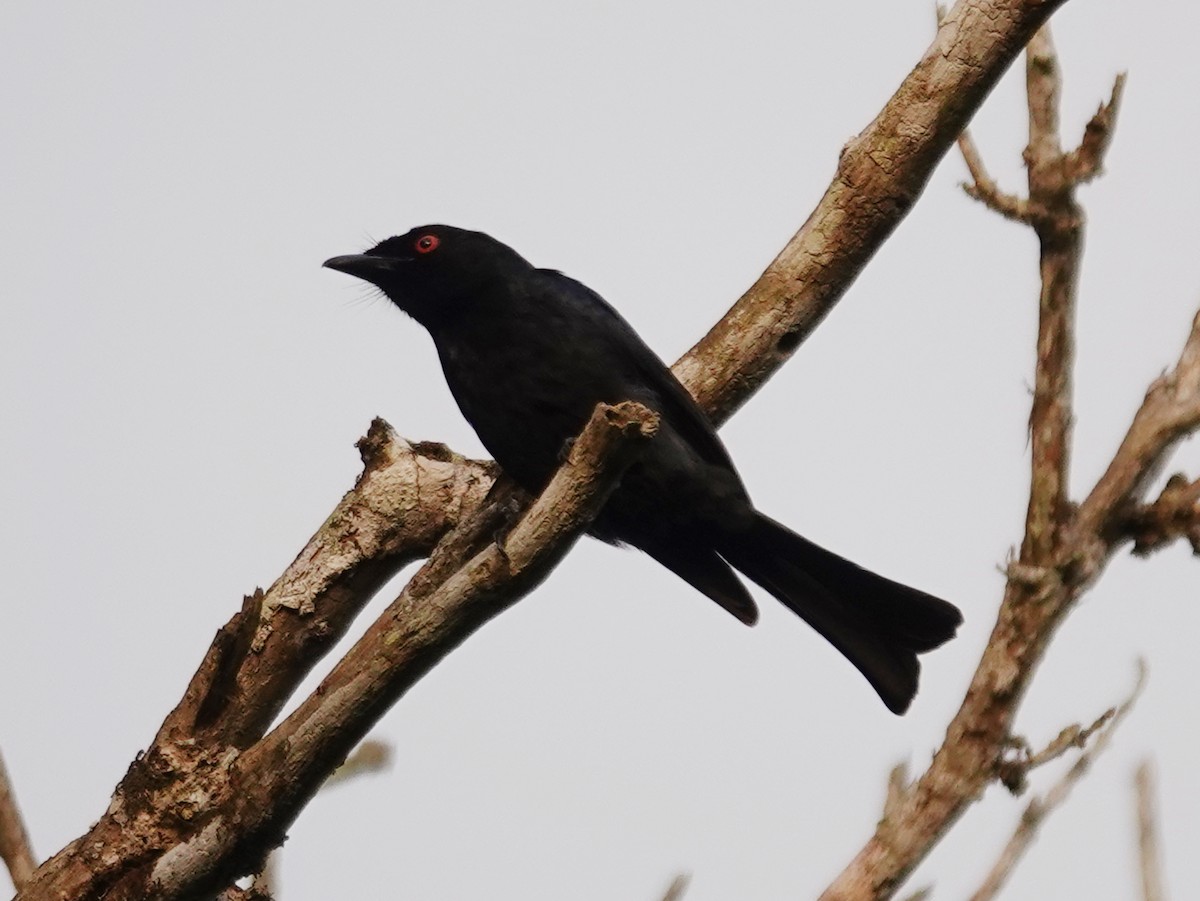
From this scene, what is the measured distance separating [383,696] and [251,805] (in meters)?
0.36

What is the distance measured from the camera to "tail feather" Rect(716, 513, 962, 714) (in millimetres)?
4832

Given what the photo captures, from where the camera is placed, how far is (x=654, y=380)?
4871 millimetres

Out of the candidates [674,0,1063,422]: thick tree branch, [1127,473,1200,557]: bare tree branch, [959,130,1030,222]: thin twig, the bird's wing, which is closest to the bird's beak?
the bird's wing

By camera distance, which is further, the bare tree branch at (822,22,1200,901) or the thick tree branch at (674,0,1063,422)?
the thick tree branch at (674,0,1063,422)

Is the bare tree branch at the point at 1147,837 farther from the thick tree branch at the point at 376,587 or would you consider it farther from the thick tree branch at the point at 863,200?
the thick tree branch at the point at 863,200

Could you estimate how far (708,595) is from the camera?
5062mm

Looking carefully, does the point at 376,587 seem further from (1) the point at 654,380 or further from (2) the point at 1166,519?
(2) the point at 1166,519


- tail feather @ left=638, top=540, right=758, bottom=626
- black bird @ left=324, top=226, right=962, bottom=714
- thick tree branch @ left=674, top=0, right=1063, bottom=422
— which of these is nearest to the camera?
thick tree branch @ left=674, top=0, right=1063, bottom=422

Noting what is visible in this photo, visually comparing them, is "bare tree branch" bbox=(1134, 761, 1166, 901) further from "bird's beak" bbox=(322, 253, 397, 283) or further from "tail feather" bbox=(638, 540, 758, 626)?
"bird's beak" bbox=(322, 253, 397, 283)

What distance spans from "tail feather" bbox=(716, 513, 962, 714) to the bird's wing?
0.31 m

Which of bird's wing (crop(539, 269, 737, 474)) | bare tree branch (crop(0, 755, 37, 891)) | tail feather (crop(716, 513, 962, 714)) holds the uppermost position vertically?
bird's wing (crop(539, 269, 737, 474))

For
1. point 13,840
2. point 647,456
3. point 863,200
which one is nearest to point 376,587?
point 647,456

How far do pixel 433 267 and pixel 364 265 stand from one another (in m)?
0.32

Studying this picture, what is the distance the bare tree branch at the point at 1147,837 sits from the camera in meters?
2.73
